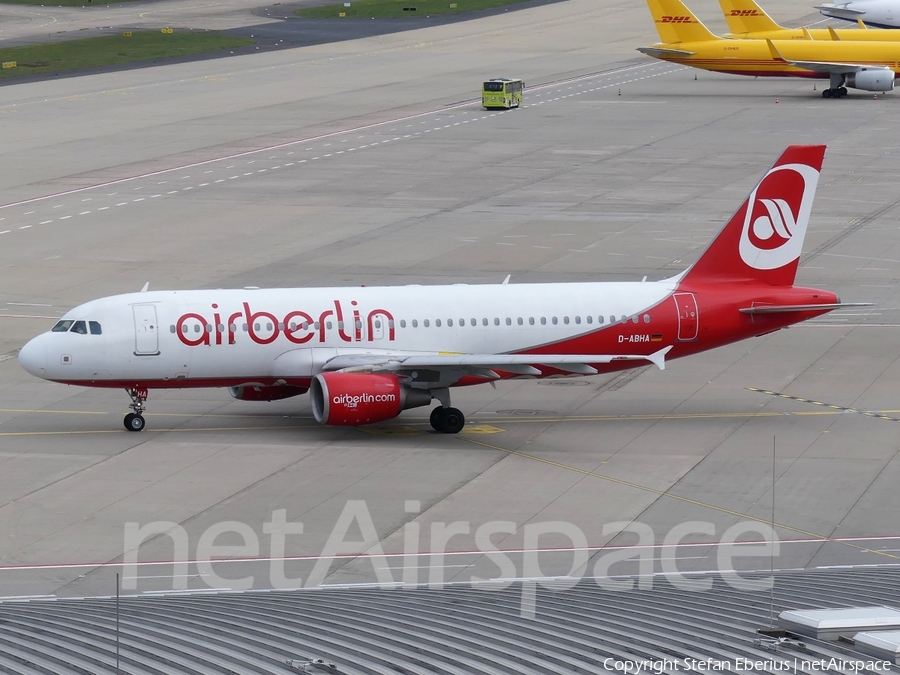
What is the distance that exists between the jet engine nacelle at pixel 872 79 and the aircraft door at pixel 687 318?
246 ft

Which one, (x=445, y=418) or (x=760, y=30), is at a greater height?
(x=760, y=30)

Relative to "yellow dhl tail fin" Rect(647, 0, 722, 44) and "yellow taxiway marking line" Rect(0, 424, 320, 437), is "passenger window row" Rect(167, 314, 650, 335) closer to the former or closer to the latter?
"yellow taxiway marking line" Rect(0, 424, 320, 437)

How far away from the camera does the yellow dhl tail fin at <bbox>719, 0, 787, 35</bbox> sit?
113688 mm

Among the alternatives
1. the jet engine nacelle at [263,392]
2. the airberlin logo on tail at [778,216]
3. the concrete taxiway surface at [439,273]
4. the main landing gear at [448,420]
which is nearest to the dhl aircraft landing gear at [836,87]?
the concrete taxiway surface at [439,273]

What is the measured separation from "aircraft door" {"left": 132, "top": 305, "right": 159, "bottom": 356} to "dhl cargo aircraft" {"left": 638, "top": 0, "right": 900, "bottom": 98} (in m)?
81.0

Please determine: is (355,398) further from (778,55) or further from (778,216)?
(778,55)

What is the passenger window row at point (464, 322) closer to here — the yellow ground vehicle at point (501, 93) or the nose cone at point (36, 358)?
the nose cone at point (36, 358)

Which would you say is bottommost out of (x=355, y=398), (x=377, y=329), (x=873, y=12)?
(x=355, y=398)

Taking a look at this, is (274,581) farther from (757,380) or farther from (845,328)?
(845,328)

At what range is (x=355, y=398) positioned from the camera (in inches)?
1464

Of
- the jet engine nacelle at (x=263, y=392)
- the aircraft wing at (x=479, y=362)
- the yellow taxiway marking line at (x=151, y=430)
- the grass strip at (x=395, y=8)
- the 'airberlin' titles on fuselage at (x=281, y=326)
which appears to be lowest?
the yellow taxiway marking line at (x=151, y=430)

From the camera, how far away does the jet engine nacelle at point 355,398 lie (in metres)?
37.1

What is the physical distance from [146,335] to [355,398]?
6.03 metres

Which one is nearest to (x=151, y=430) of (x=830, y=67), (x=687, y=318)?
(x=687, y=318)
